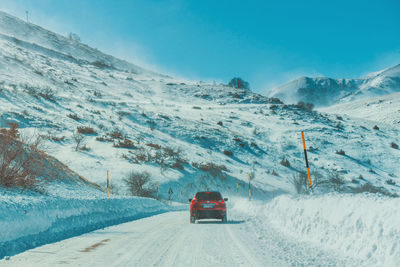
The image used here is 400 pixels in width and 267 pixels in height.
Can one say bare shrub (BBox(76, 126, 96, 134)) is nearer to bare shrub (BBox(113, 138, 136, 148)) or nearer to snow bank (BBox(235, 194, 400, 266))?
bare shrub (BBox(113, 138, 136, 148))

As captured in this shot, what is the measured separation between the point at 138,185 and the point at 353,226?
85.9 ft

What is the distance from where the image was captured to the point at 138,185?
31344 millimetres

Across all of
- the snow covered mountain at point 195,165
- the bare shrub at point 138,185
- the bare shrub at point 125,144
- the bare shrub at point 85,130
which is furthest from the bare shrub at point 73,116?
the bare shrub at point 138,185

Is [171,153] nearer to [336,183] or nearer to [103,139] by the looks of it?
[103,139]

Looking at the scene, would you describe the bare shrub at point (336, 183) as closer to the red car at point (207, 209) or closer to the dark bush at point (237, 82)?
the red car at point (207, 209)

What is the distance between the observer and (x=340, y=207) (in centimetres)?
762

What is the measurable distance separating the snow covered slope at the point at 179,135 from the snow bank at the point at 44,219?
60.0 ft

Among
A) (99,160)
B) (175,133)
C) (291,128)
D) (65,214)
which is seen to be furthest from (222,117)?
(65,214)

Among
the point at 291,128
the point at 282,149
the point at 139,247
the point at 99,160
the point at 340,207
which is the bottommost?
the point at 139,247

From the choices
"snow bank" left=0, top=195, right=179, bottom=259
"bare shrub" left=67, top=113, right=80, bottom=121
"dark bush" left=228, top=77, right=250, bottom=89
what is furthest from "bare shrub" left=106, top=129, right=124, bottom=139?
"dark bush" left=228, top=77, right=250, bottom=89

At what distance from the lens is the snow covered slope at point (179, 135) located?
3909cm

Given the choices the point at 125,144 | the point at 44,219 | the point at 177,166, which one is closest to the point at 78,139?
the point at 125,144

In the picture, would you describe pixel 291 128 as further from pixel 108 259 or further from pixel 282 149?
pixel 108 259

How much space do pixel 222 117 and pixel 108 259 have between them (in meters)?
67.3
